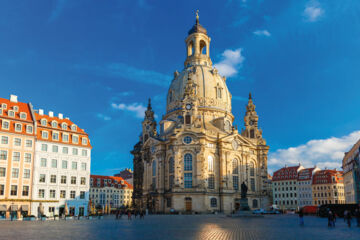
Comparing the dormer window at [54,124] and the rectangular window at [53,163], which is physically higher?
the dormer window at [54,124]

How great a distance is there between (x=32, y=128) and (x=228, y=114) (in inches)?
2003

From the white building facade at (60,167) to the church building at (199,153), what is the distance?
62.6 ft

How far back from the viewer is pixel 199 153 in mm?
77688

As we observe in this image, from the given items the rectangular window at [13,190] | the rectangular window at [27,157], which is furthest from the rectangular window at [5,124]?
the rectangular window at [13,190]

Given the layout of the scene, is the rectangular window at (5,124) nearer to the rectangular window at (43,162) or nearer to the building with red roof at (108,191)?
the rectangular window at (43,162)

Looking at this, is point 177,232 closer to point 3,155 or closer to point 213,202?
point 3,155

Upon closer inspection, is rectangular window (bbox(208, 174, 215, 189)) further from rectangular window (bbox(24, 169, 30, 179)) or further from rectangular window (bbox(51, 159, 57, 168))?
rectangular window (bbox(24, 169, 30, 179))

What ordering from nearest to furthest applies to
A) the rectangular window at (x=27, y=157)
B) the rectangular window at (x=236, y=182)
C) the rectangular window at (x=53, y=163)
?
the rectangular window at (x=27, y=157), the rectangular window at (x=53, y=163), the rectangular window at (x=236, y=182)

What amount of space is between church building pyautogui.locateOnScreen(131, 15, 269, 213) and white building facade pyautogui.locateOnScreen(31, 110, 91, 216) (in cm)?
1907

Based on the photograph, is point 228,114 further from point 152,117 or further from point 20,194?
point 20,194

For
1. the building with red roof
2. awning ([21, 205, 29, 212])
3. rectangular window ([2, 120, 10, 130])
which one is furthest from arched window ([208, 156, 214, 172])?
the building with red roof

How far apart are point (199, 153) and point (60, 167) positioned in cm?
2992

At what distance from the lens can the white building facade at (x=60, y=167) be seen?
63.2 meters

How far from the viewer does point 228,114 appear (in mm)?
94000
